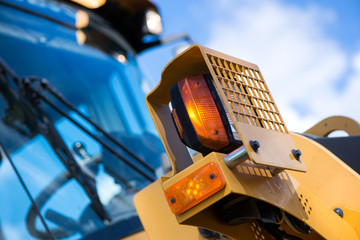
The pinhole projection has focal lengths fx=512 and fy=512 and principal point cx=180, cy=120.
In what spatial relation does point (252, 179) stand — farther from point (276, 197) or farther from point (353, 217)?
point (353, 217)

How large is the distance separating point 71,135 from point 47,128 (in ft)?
0.73

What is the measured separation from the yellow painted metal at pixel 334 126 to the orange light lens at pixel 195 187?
1338mm

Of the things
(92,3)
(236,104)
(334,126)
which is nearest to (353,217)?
(236,104)

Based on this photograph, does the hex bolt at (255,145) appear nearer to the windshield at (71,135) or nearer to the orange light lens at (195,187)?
the orange light lens at (195,187)

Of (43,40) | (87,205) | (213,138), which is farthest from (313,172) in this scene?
(43,40)

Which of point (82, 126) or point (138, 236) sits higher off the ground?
point (82, 126)

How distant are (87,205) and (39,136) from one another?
1.77ft

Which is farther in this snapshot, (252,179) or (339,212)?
(339,212)

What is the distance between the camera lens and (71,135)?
11.2 feet

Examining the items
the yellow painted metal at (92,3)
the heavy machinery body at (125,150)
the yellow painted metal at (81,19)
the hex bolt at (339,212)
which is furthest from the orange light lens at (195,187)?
the yellow painted metal at (92,3)

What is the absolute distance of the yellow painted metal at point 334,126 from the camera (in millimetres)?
2538

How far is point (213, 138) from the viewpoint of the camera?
1.51 m

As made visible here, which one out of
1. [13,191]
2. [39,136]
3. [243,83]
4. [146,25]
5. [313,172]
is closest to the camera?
[243,83]

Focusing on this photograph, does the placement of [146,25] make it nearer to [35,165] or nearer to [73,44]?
[73,44]
